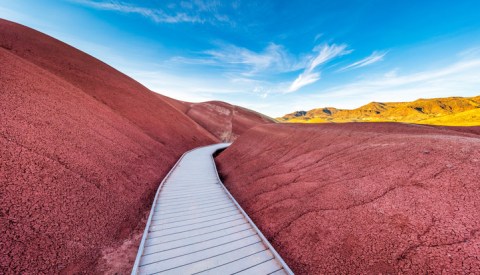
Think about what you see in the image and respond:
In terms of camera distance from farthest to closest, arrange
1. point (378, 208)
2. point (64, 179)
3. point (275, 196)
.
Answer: point (275, 196)
point (64, 179)
point (378, 208)

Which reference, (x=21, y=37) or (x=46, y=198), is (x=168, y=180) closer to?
(x=46, y=198)

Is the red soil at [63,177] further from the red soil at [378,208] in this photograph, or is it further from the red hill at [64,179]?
the red soil at [378,208]

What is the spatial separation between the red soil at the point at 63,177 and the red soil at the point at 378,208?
4497mm

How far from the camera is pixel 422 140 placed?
7.53 metres

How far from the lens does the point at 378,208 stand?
5.07 meters

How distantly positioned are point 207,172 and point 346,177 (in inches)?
304

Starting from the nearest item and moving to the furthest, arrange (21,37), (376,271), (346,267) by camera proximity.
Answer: (376,271), (346,267), (21,37)

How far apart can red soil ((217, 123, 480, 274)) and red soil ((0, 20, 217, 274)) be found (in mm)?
4497

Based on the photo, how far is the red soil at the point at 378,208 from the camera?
373cm

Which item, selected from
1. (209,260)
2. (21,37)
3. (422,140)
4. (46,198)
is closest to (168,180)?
(46,198)

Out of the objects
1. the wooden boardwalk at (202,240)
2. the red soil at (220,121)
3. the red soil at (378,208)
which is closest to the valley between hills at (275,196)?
the red soil at (378,208)

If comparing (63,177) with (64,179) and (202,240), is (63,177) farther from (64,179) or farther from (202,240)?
(202,240)

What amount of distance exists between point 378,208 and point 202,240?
498 cm

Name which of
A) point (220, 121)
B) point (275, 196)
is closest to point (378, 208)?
point (275, 196)
